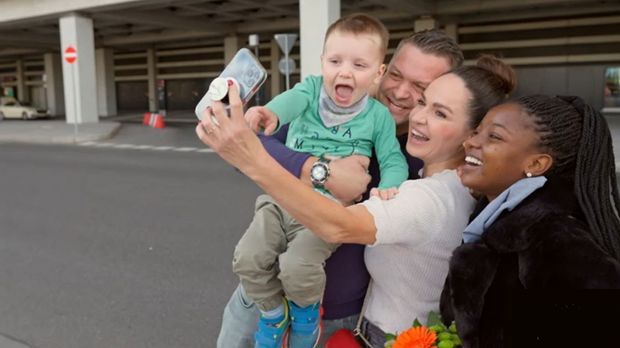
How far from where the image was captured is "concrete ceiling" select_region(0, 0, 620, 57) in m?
21.9

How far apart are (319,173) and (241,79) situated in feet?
1.97

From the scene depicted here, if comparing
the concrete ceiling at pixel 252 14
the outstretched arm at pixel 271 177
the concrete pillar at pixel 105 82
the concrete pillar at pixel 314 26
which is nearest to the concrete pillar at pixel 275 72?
the concrete ceiling at pixel 252 14

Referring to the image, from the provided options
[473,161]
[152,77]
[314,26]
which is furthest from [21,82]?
[473,161]

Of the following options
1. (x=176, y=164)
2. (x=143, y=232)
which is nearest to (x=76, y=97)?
(x=176, y=164)

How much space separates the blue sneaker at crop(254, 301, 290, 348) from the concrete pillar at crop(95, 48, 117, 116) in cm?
3695

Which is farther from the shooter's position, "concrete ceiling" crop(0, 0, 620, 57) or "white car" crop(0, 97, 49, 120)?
"white car" crop(0, 97, 49, 120)

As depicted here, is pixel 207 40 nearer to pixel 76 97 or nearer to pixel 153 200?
pixel 76 97

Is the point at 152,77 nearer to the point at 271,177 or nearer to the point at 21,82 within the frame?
the point at 21,82

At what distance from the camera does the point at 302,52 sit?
18109 mm

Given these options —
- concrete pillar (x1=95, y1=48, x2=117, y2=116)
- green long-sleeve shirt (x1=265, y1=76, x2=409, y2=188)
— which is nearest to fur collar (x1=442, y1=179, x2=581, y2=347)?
green long-sleeve shirt (x1=265, y1=76, x2=409, y2=188)

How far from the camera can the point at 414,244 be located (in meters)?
1.44

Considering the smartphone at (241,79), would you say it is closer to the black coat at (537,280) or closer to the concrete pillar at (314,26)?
the black coat at (537,280)

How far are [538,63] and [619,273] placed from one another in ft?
92.7

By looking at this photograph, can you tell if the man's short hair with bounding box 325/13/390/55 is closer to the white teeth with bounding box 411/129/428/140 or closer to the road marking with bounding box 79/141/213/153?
the white teeth with bounding box 411/129/428/140
